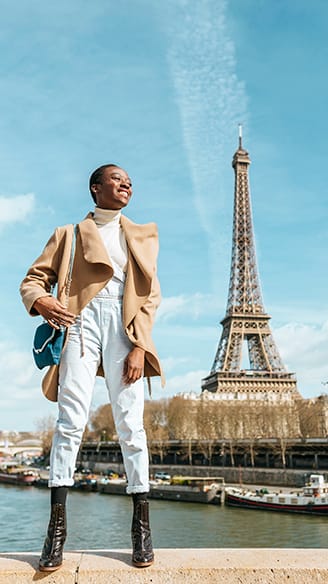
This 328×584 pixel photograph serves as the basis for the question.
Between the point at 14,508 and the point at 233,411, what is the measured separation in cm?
2363

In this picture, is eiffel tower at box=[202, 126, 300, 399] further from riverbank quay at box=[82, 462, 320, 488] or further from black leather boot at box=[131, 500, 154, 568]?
black leather boot at box=[131, 500, 154, 568]

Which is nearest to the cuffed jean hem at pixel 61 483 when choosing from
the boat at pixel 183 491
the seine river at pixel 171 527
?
the seine river at pixel 171 527

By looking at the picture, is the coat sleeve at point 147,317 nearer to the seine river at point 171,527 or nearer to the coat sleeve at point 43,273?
the coat sleeve at point 43,273

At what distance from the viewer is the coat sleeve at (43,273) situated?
3.27 m

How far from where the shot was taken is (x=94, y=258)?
10.8ft

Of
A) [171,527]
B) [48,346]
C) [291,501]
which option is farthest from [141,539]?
[291,501]

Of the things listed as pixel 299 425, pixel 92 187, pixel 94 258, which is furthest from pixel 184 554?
pixel 299 425

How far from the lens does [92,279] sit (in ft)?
10.9

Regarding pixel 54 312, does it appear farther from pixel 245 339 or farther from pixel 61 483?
pixel 245 339

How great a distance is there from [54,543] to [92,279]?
52.0 inches

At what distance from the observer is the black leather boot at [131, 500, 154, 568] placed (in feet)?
9.27

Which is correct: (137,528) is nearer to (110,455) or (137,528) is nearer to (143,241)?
(143,241)

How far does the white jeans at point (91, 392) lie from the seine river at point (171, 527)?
15.7 m

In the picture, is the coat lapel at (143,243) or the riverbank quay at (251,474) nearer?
the coat lapel at (143,243)
